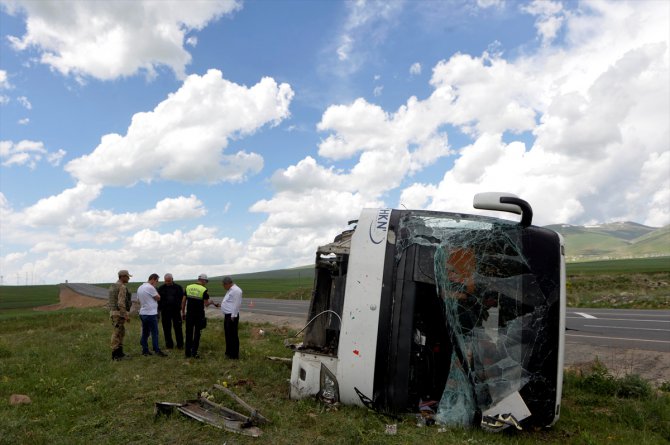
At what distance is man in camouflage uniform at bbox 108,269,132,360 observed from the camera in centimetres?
907

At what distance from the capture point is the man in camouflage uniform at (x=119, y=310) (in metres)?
9.07

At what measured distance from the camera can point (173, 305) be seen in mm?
10547

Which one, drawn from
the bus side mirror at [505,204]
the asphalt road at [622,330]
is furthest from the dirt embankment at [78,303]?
the bus side mirror at [505,204]

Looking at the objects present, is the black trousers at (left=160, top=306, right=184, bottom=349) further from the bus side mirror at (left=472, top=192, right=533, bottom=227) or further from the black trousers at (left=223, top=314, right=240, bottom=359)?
the bus side mirror at (left=472, top=192, right=533, bottom=227)

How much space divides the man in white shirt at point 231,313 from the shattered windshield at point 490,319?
480 cm

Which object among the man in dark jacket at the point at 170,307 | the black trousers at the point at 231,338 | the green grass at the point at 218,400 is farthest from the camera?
the man in dark jacket at the point at 170,307

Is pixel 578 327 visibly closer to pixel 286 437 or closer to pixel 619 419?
pixel 619 419

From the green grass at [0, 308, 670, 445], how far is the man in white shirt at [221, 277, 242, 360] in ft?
1.05

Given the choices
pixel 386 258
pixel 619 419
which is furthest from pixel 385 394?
pixel 619 419

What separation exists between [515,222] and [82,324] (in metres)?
16.8

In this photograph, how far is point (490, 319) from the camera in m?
4.91

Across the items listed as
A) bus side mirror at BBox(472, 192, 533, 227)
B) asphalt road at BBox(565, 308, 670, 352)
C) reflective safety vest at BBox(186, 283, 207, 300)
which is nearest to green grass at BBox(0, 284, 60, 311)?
reflective safety vest at BBox(186, 283, 207, 300)

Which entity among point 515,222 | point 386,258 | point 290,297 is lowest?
point 290,297

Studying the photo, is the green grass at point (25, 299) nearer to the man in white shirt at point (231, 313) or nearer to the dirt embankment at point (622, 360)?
the man in white shirt at point (231, 313)
